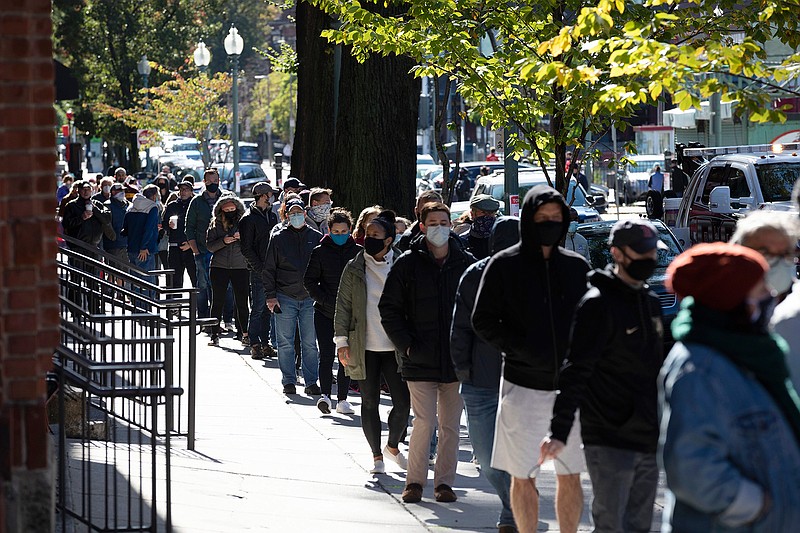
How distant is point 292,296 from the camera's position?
43.5 ft

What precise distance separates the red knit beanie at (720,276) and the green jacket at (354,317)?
5660 millimetres

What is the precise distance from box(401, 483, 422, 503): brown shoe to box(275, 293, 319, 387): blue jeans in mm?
4432

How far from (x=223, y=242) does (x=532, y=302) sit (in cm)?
998

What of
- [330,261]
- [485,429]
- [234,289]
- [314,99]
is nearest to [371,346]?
[485,429]

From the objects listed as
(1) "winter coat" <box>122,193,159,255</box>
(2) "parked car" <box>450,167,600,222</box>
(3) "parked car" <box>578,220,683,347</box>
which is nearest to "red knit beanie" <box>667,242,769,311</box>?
(3) "parked car" <box>578,220,683,347</box>

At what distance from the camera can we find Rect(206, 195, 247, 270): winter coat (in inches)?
644

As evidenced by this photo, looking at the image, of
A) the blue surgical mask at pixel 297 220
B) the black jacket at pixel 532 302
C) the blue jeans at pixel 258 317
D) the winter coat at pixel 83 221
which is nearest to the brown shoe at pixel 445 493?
the black jacket at pixel 532 302

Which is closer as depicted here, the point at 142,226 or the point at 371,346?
the point at 371,346

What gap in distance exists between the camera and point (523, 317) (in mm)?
6809

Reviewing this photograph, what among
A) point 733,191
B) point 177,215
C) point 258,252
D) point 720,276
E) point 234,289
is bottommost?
point 234,289

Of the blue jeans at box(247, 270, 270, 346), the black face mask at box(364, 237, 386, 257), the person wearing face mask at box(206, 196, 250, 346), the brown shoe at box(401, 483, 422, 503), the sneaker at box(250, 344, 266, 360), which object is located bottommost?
the sneaker at box(250, 344, 266, 360)

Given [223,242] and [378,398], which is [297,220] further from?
[378,398]

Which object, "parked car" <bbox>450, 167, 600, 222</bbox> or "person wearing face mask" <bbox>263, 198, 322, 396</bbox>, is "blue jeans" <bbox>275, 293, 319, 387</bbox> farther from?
"parked car" <bbox>450, 167, 600, 222</bbox>

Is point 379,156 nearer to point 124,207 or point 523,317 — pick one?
point 124,207
